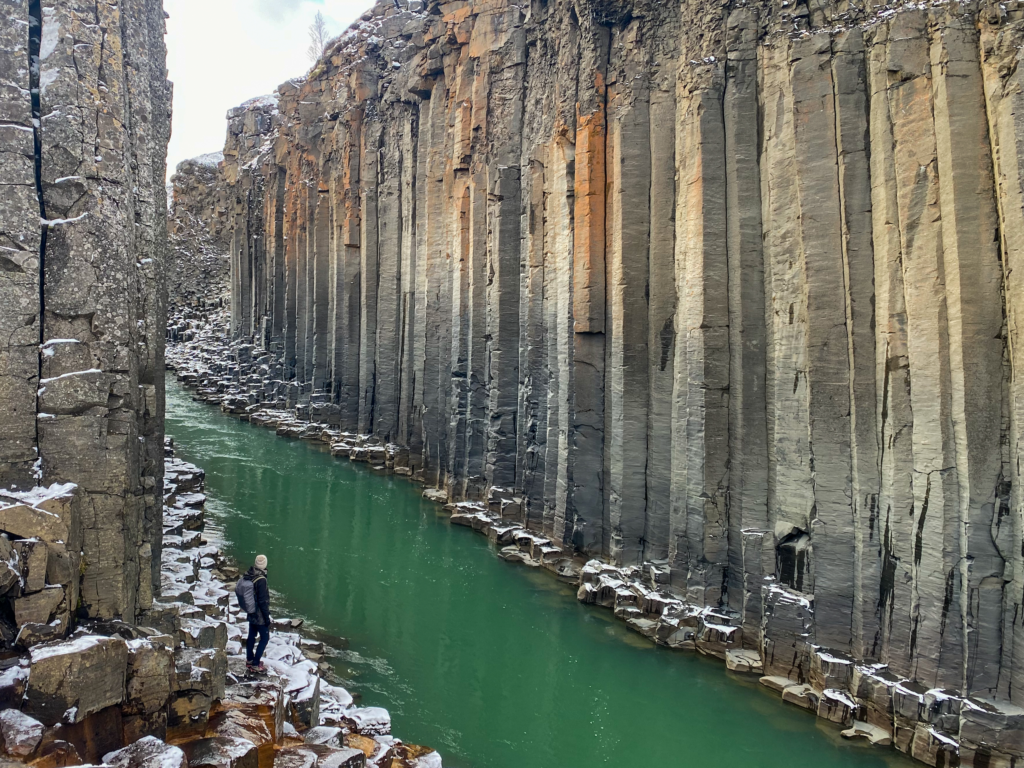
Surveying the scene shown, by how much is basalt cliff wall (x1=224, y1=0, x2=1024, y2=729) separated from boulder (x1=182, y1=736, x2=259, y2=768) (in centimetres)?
734

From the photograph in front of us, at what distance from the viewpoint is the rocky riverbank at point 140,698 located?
5664 mm

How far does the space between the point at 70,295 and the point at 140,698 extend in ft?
12.6

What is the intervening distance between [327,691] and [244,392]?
28.6 m

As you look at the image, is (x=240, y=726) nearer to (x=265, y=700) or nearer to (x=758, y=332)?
(x=265, y=700)

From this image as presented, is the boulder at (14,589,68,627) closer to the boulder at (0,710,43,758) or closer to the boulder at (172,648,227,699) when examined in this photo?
the boulder at (0,710,43,758)

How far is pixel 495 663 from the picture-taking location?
37.2 feet

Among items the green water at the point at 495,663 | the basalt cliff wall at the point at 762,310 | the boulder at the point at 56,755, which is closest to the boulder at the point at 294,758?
the boulder at the point at 56,755

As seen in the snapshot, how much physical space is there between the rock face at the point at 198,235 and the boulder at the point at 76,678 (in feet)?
166

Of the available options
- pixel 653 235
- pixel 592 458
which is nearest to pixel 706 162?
pixel 653 235

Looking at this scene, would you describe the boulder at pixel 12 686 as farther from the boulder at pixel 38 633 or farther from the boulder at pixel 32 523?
the boulder at pixel 32 523

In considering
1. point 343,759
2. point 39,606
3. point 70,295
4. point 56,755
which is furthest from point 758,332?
point 56,755

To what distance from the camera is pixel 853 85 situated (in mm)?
10273

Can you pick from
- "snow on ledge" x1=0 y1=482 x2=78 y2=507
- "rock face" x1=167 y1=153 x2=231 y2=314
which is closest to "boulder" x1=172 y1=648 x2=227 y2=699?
"snow on ledge" x1=0 y1=482 x2=78 y2=507

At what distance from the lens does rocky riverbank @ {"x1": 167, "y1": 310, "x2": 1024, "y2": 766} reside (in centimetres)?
836
